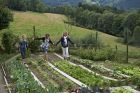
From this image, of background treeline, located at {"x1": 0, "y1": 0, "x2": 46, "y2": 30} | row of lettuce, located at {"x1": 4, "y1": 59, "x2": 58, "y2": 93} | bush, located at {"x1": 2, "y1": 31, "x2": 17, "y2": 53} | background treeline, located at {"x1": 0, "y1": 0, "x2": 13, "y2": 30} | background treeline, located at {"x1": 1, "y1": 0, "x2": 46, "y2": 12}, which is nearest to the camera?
row of lettuce, located at {"x1": 4, "y1": 59, "x2": 58, "y2": 93}

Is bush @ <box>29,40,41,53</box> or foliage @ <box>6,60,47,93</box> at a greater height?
foliage @ <box>6,60,47,93</box>

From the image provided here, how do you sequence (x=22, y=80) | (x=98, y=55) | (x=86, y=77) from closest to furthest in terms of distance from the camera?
(x=22, y=80)
(x=86, y=77)
(x=98, y=55)

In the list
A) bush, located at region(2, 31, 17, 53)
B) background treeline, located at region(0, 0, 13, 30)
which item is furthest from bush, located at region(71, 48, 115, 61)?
background treeline, located at region(0, 0, 13, 30)

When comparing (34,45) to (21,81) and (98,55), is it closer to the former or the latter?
(98,55)

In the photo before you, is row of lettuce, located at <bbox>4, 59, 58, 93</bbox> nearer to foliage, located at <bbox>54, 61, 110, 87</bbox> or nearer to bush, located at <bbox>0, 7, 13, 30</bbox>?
foliage, located at <bbox>54, 61, 110, 87</bbox>

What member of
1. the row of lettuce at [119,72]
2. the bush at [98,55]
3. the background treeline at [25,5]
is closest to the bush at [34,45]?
the bush at [98,55]

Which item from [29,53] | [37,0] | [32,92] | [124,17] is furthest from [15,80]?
[37,0]

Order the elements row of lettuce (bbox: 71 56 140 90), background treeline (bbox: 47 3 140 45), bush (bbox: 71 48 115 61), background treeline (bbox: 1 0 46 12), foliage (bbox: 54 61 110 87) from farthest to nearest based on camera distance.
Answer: background treeline (bbox: 47 3 140 45) < background treeline (bbox: 1 0 46 12) < bush (bbox: 71 48 115 61) < row of lettuce (bbox: 71 56 140 90) < foliage (bbox: 54 61 110 87)

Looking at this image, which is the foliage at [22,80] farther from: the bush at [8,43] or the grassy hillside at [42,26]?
the grassy hillside at [42,26]

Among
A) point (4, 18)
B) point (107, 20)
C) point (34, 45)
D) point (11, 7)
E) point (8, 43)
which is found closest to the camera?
point (34, 45)

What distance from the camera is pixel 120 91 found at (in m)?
17.3

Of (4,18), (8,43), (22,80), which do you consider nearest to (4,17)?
(4,18)

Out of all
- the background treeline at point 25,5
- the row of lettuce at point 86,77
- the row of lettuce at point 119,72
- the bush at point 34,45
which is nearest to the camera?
the row of lettuce at point 86,77

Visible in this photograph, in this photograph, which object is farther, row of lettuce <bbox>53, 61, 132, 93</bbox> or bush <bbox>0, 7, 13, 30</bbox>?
bush <bbox>0, 7, 13, 30</bbox>
